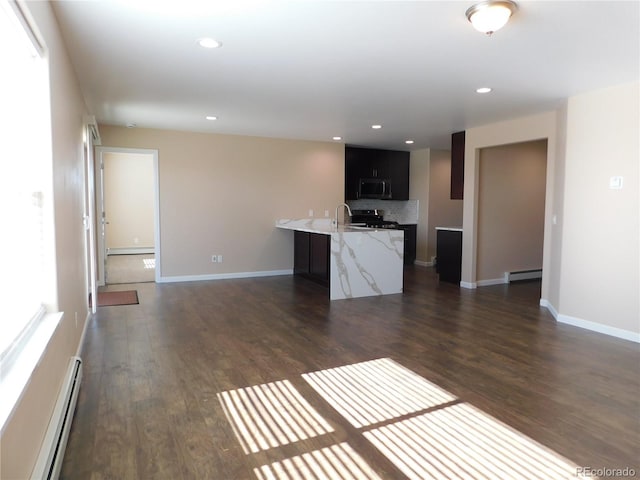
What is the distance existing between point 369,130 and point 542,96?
2.55 metres

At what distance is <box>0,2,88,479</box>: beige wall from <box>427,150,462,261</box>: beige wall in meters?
6.37

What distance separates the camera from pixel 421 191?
8648 millimetres

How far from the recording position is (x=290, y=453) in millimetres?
2098

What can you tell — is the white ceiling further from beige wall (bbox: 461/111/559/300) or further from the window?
the window

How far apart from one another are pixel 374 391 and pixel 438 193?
6.46 metres

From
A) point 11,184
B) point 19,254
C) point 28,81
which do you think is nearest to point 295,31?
point 28,81

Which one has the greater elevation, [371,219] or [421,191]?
[421,191]

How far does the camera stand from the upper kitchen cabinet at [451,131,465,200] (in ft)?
21.2

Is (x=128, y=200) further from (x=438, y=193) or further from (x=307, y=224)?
(x=438, y=193)

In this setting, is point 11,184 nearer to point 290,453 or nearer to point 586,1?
point 290,453

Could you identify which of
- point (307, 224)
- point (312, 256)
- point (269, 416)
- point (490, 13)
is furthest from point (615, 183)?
point (307, 224)

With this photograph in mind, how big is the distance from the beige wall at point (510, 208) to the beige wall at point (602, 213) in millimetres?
1904

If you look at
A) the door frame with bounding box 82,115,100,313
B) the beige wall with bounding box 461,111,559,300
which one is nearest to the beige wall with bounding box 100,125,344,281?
the door frame with bounding box 82,115,100,313

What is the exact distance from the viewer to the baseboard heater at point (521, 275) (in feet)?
22.2
